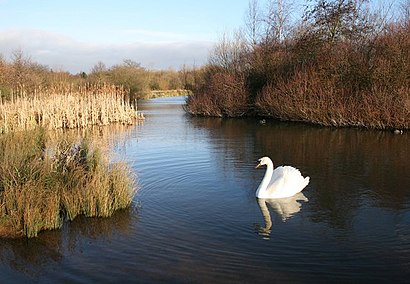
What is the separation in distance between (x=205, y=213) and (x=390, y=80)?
19.3 metres

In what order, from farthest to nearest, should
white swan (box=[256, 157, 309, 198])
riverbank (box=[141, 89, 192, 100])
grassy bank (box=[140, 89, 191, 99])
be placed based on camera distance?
riverbank (box=[141, 89, 192, 100]) → grassy bank (box=[140, 89, 191, 99]) → white swan (box=[256, 157, 309, 198])

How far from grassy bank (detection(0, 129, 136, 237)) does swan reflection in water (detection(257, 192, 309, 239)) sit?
293 cm

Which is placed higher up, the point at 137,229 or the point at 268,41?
the point at 268,41

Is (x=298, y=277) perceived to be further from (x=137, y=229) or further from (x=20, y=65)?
(x=20, y=65)

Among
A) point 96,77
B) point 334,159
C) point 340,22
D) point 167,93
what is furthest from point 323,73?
point 167,93

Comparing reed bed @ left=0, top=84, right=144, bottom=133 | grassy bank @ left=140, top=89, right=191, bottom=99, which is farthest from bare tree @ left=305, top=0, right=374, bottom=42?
grassy bank @ left=140, top=89, right=191, bottom=99

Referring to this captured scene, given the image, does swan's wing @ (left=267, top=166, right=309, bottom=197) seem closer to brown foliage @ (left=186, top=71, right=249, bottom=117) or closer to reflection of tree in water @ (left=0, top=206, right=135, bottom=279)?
reflection of tree in water @ (left=0, top=206, right=135, bottom=279)

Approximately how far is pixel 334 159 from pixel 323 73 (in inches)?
556

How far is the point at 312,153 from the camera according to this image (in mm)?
16172

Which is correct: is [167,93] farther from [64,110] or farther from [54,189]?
[54,189]

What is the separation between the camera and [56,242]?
23.8ft

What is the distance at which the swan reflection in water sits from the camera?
8.15 meters

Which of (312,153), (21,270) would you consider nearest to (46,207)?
(21,270)

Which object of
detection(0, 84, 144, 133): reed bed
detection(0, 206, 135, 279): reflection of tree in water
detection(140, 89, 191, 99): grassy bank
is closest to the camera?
detection(0, 206, 135, 279): reflection of tree in water
